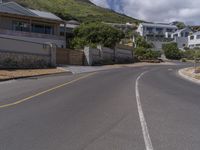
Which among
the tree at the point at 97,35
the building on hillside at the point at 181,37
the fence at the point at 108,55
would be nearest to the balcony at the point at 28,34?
the tree at the point at 97,35

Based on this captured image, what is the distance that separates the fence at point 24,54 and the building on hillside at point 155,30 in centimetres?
9021

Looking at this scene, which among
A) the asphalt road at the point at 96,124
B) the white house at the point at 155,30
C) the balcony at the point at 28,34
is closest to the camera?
the asphalt road at the point at 96,124

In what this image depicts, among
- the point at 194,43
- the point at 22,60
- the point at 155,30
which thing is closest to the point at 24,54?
the point at 22,60

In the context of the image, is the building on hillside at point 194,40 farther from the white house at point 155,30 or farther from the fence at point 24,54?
the fence at point 24,54

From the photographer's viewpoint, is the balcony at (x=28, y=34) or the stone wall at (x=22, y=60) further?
the balcony at (x=28, y=34)

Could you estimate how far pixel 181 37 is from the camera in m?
130

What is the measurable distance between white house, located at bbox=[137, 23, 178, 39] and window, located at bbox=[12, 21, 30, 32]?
77325mm

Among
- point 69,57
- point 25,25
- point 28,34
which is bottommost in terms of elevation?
point 69,57

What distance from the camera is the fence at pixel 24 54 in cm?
3216

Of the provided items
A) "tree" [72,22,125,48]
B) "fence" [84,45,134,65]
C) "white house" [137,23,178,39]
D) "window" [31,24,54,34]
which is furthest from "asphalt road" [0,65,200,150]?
"white house" [137,23,178,39]

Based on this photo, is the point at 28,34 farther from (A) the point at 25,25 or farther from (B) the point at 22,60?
(B) the point at 22,60

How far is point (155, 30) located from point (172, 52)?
1769 inches

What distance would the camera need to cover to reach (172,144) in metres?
7.79

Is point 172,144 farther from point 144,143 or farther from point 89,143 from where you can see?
point 89,143
